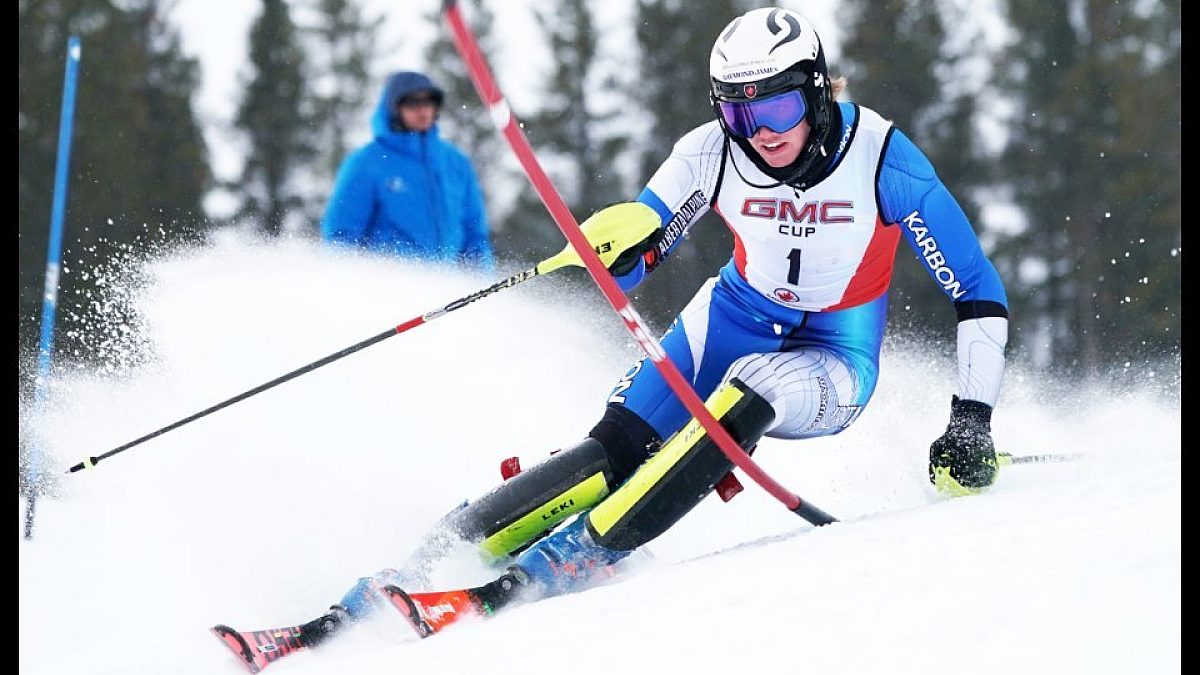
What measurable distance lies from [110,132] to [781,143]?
16692 mm

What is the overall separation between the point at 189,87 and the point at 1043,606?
64.1ft

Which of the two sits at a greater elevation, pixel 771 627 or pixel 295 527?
pixel 295 527

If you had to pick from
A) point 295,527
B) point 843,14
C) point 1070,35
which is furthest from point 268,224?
point 295,527

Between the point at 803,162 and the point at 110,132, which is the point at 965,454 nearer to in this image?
the point at 803,162

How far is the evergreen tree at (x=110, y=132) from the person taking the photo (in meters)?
16.3

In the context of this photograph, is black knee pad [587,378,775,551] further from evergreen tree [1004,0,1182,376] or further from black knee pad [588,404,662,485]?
evergreen tree [1004,0,1182,376]

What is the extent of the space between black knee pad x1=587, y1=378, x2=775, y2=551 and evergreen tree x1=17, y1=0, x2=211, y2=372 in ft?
41.0

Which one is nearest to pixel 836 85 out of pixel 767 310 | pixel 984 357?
pixel 767 310

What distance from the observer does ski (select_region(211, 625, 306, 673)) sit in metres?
3.02

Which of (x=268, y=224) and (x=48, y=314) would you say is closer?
(x=48, y=314)

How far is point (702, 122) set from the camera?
16156 millimetres

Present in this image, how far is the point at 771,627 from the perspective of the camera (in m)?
2.28
